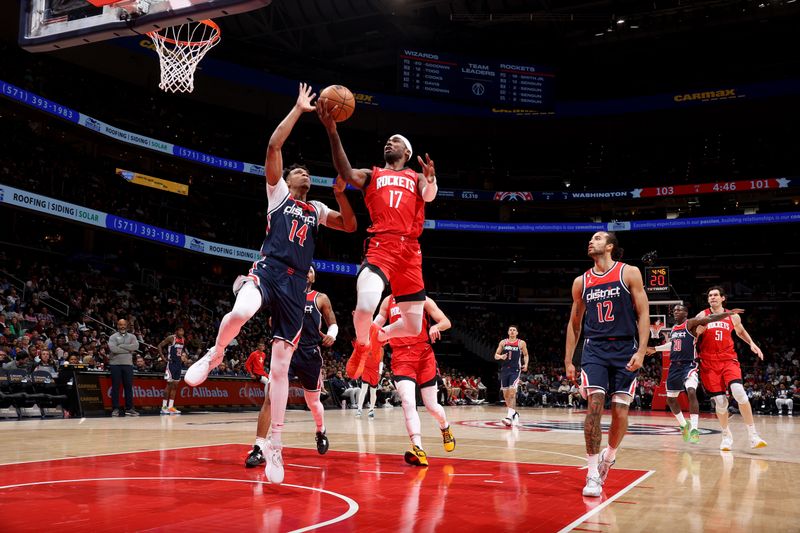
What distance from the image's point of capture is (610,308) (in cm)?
611

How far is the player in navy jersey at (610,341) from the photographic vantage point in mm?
5867

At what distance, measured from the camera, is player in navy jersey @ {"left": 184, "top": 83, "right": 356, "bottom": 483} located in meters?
5.27

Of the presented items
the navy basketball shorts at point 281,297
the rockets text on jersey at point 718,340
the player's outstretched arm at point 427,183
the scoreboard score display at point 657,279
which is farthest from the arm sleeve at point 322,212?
the scoreboard score display at point 657,279

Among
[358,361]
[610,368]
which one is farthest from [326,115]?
[610,368]

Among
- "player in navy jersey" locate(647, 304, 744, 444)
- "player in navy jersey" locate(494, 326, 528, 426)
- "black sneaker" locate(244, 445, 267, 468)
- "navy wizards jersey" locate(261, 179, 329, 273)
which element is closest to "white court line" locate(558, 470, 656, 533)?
"navy wizards jersey" locate(261, 179, 329, 273)

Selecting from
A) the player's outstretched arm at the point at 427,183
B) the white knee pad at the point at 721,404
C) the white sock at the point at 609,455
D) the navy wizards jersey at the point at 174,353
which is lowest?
the white sock at the point at 609,455

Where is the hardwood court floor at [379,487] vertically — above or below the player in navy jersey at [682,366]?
below

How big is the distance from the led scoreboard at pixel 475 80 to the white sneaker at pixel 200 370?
29.8 metres

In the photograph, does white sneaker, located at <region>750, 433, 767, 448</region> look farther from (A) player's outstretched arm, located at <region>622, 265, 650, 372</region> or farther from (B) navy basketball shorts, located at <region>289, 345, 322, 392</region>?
(B) navy basketball shorts, located at <region>289, 345, 322, 392</region>

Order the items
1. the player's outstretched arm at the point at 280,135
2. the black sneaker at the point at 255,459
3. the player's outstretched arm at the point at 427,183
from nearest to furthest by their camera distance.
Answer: the player's outstretched arm at the point at 280,135 < the player's outstretched arm at the point at 427,183 < the black sneaker at the point at 255,459

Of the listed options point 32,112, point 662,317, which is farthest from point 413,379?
point 32,112

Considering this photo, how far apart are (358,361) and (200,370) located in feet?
4.44

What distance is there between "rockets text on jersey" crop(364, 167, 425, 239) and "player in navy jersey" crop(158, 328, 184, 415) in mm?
10990

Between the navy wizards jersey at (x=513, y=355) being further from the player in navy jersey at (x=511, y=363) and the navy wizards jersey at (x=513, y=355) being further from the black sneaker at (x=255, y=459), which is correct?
the black sneaker at (x=255, y=459)
